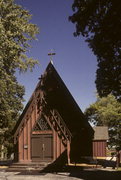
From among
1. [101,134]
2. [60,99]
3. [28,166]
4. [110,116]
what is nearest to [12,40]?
[60,99]

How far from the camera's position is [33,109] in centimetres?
2666

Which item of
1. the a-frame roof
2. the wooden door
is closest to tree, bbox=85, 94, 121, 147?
the a-frame roof

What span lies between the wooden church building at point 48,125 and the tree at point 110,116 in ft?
73.1

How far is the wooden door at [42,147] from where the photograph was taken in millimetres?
25734

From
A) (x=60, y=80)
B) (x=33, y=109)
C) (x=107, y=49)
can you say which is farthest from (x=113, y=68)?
(x=33, y=109)

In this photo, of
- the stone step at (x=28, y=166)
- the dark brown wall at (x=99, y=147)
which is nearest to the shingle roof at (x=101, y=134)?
the dark brown wall at (x=99, y=147)

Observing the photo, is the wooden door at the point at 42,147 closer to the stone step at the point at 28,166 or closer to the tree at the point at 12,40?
the stone step at the point at 28,166

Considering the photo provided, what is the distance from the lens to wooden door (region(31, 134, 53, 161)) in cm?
2573

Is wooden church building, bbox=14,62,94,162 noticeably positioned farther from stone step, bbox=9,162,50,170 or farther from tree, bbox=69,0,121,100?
tree, bbox=69,0,121,100

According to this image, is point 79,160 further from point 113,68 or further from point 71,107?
point 113,68

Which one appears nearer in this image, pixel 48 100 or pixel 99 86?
pixel 99 86

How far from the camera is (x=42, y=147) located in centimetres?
2602

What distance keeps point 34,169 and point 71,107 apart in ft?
26.6

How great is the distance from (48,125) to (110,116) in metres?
26.6
